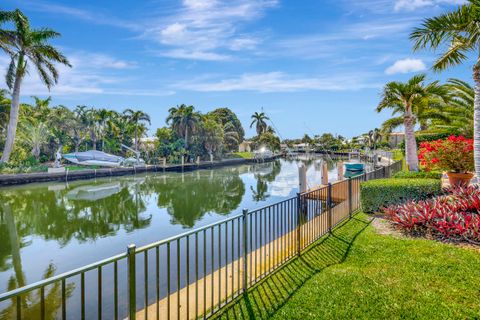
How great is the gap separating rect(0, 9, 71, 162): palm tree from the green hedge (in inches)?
1008

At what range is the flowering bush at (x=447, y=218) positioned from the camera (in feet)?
17.5

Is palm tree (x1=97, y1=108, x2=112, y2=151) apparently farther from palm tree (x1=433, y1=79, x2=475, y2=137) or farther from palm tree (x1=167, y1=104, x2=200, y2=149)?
palm tree (x1=433, y1=79, x2=475, y2=137)

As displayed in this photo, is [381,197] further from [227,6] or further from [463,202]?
[227,6]

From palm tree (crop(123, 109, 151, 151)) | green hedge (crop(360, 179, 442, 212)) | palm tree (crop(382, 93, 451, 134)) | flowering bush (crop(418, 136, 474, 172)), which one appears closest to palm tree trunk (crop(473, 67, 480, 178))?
green hedge (crop(360, 179, 442, 212))

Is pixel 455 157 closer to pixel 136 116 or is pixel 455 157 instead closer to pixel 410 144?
pixel 410 144

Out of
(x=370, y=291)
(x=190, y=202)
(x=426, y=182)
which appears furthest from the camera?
(x=190, y=202)

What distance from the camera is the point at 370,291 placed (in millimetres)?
3564

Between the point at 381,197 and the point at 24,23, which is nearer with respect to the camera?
the point at 381,197

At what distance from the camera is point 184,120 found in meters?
43.0

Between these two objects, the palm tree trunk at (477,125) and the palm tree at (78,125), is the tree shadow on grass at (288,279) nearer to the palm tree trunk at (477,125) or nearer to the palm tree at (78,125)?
the palm tree trunk at (477,125)

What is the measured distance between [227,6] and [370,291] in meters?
9.63

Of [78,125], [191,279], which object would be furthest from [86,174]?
[191,279]

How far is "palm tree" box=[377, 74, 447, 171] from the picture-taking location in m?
12.0

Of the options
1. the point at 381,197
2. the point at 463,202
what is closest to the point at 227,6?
the point at 381,197
